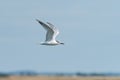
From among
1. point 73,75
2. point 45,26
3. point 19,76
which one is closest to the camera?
point 45,26

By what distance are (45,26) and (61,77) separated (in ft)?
34.0

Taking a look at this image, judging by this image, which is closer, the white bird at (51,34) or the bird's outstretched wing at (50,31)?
the bird's outstretched wing at (50,31)

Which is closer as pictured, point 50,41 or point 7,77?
point 50,41

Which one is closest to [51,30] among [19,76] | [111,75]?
[19,76]

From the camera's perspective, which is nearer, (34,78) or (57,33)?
(57,33)

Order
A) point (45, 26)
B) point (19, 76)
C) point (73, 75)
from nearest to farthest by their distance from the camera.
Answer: point (45, 26) → point (19, 76) → point (73, 75)

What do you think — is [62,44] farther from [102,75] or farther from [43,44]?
[102,75]

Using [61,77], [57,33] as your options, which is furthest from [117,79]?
[57,33]

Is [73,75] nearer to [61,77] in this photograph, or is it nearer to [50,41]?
[61,77]

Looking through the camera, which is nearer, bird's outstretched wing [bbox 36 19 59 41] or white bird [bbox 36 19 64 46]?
bird's outstretched wing [bbox 36 19 59 41]

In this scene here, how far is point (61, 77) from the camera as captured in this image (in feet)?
242

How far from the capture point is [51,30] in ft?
214

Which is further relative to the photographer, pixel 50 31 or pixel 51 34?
pixel 51 34

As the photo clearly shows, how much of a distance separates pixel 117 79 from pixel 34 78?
5.18 metres
